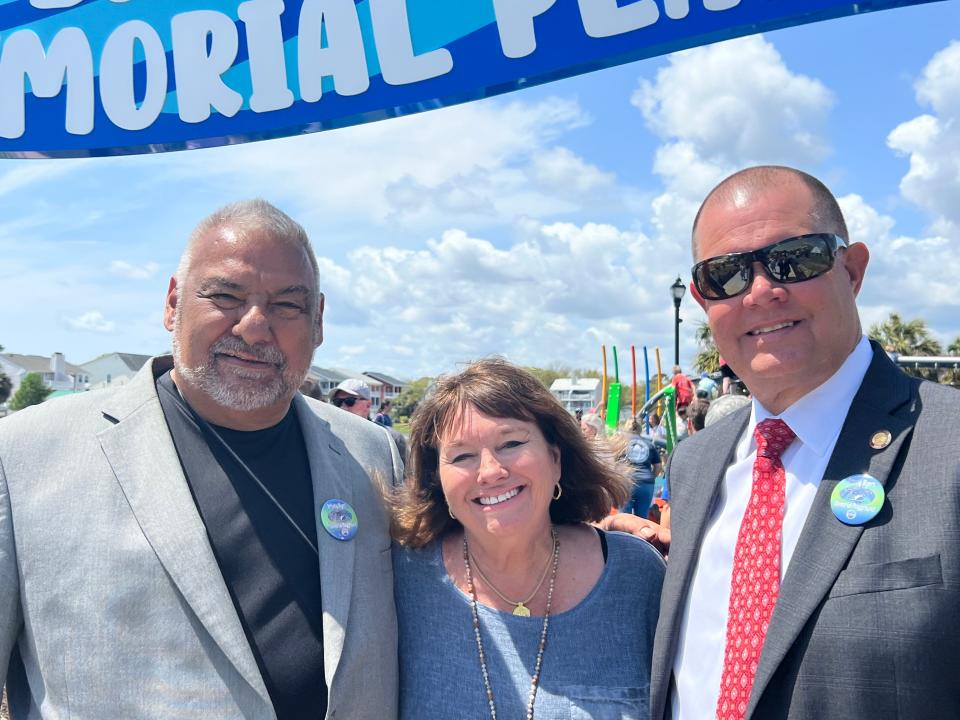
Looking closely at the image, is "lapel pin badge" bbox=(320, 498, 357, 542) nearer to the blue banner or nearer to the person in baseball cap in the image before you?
the blue banner

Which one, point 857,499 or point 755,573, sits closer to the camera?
point 857,499

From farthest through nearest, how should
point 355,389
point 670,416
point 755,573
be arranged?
point 670,416
point 355,389
point 755,573

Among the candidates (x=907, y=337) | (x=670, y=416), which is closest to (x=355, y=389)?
(x=670, y=416)

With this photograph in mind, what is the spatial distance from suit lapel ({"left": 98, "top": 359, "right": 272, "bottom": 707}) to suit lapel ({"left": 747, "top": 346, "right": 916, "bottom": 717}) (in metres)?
1.41

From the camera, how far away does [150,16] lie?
4.18m

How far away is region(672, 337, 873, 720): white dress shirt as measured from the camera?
2104mm

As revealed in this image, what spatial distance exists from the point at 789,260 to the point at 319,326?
66.3 inches

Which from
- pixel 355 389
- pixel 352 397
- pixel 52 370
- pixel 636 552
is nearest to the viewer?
pixel 636 552

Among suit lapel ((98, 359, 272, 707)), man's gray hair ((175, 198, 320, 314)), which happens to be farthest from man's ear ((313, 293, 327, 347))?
suit lapel ((98, 359, 272, 707))

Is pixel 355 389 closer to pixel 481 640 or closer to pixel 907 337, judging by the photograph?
pixel 481 640

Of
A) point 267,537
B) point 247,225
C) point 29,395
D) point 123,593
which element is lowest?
point 123,593

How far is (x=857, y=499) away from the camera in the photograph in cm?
190

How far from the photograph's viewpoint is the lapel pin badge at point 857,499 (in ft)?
6.12

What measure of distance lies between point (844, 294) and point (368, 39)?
9.23 feet
